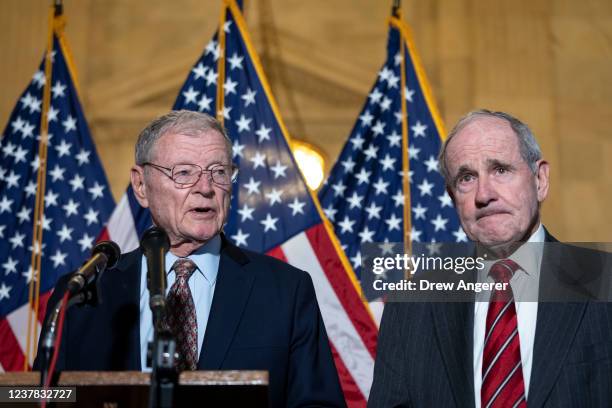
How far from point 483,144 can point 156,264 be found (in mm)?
1254

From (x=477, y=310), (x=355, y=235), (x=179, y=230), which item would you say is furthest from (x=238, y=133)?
(x=477, y=310)

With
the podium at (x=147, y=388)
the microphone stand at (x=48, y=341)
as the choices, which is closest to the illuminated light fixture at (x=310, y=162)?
the microphone stand at (x=48, y=341)

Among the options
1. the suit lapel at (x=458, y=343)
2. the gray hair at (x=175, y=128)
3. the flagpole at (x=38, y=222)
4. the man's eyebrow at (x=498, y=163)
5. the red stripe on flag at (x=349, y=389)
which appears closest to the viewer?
the suit lapel at (x=458, y=343)

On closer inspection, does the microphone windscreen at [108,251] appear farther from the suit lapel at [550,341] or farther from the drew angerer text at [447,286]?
the suit lapel at [550,341]

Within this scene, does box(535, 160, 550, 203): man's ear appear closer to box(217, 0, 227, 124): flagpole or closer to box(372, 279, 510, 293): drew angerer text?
box(372, 279, 510, 293): drew angerer text

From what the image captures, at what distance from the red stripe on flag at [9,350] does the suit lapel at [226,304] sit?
2.46m

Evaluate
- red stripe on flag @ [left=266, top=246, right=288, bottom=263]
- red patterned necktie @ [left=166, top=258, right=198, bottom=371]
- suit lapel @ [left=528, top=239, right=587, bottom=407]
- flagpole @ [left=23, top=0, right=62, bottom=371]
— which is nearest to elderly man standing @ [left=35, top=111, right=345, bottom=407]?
red patterned necktie @ [left=166, top=258, right=198, bottom=371]

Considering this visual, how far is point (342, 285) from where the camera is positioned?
15.9 feet

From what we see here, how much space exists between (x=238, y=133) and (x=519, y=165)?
2.67 meters

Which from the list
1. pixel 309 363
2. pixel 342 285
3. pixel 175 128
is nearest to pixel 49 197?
Answer: pixel 342 285

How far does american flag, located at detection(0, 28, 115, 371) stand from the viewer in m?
5.16

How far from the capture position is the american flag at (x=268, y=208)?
188 inches

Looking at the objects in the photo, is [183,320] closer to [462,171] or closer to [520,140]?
[462,171]

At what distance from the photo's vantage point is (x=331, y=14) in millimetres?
7336
